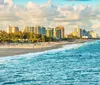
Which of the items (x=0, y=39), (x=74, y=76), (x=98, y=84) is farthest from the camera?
(x=0, y=39)

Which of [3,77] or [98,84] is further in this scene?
[3,77]

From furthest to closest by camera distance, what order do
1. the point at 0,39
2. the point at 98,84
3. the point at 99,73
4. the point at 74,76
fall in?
the point at 0,39 → the point at 99,73 → the point at 74,76 → the point at 98,84

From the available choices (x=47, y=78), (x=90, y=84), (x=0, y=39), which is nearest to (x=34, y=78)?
(x=47, y=78)

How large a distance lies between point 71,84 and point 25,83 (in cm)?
452

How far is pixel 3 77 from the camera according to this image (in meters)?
41.2

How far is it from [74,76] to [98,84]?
249 inches

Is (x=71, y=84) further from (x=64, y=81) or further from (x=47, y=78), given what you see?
(x=47, y=78)

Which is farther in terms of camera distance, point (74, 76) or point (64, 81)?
point (74, 76)

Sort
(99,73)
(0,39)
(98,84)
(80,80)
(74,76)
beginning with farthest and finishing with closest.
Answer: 1. (0,39)
2. (99,73)
3. (74,76)
4. (80,80)
5. (98,84)

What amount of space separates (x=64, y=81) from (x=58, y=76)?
419 centimetres

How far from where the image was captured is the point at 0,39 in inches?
7707

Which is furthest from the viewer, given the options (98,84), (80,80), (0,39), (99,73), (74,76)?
(0,39)

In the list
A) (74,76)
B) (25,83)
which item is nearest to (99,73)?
(74,76)

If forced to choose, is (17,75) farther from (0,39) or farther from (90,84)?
(0,39)
